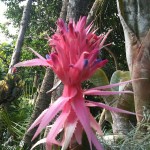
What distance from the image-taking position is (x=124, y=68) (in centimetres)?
739

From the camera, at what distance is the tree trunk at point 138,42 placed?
1.84 m

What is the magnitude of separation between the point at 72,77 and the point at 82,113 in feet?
0.37

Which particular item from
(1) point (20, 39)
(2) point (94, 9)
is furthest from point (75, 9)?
(1) point (20, 39)

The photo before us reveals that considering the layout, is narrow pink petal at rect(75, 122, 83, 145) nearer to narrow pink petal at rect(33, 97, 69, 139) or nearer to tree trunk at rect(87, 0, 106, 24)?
narrow pink petal at rect(33, 97, 69, 139)

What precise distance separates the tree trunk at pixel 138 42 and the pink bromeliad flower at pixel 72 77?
100 cm

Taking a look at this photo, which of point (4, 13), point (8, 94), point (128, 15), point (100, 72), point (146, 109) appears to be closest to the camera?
point (146, 109)

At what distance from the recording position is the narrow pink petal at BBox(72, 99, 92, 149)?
76 centimetres

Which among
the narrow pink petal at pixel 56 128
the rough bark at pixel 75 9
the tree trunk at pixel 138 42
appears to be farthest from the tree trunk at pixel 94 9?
the narrow pink petal at pixel 56 128

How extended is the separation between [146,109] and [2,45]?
6.94 metres

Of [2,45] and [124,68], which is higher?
[2,45]

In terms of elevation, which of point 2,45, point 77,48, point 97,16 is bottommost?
point 77,48

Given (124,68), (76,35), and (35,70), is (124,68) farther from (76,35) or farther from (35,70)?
(76,35)

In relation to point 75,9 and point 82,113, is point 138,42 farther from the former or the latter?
point 82,113

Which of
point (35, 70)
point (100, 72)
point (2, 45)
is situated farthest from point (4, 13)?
point (100, 72)
